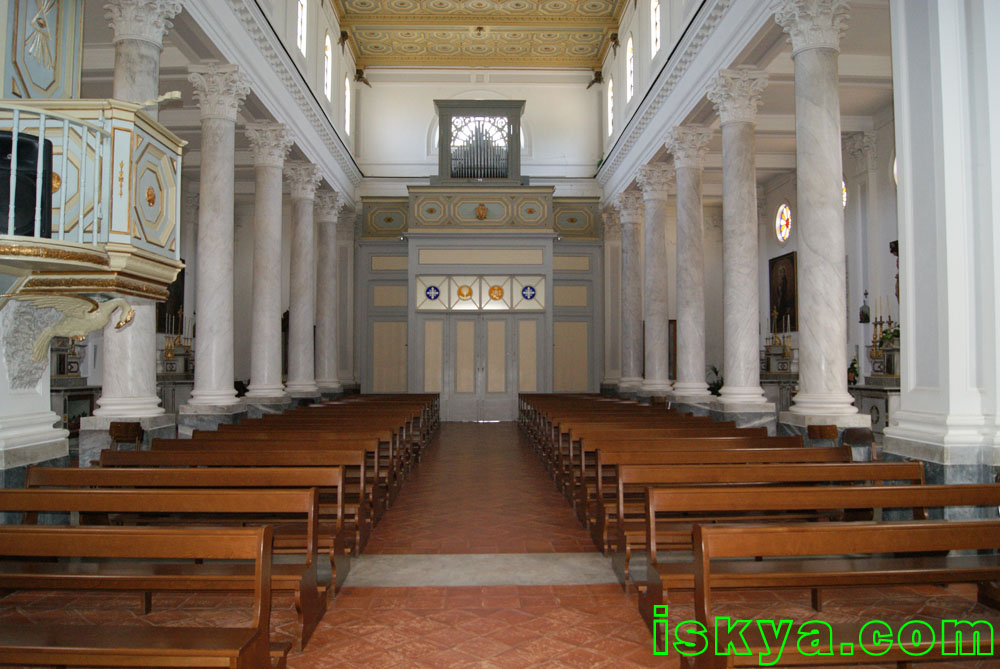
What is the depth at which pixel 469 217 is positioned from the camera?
57.4 ft

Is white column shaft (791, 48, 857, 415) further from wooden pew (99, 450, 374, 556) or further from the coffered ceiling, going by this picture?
the coffered ceiling

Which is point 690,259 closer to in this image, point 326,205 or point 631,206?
point 631,206

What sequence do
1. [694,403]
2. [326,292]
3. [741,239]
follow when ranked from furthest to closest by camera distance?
[326,292]
[694,403]
[741,239]

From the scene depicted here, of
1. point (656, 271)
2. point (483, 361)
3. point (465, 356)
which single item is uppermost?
point (656, 271)

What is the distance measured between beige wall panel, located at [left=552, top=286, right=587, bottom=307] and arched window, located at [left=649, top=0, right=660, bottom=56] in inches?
281

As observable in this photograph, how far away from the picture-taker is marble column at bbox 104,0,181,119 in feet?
23.3

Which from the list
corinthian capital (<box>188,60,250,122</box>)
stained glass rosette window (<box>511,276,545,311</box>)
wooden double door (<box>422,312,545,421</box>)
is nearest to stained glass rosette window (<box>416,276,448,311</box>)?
wooden double door (<box>422,312,545,421</box>)

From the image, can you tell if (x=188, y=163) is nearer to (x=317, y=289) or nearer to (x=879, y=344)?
(x=317, y=289)

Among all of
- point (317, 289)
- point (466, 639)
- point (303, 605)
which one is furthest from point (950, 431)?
point (317, 289)

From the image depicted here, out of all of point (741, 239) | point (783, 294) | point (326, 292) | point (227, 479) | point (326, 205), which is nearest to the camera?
point (227, 479)

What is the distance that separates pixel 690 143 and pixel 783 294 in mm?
8109

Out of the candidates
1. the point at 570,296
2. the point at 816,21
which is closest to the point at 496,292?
the point at 570,296

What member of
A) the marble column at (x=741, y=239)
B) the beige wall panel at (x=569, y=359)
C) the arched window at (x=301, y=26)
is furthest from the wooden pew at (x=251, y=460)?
the beige wall panel at (x=569, y=359)

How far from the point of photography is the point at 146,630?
2.67m
